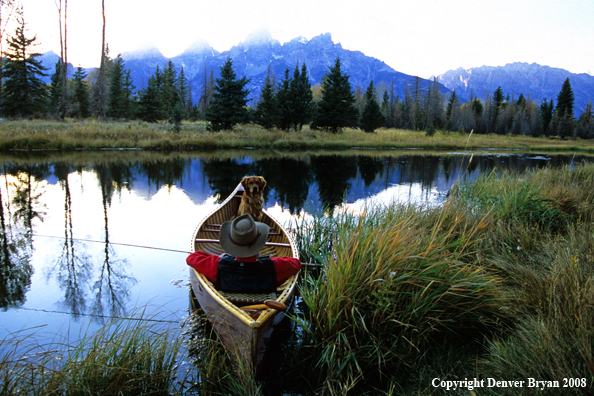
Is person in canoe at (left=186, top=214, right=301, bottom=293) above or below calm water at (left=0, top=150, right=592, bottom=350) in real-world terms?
above

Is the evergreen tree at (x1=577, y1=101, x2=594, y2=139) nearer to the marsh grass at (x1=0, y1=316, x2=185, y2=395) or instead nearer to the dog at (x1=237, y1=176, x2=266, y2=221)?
the dog at (x1=237, y1=176, x2=266, y2=221)

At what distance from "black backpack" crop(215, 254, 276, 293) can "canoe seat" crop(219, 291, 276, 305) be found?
5 cm

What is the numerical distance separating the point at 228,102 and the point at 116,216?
23967 millimetres

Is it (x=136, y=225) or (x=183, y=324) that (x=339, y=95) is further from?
(x=183, y=324)

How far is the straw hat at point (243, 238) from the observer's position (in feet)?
10.8

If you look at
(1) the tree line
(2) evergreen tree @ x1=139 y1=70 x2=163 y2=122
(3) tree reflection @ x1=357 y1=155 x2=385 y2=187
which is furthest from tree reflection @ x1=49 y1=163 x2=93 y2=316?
(2) evergreen tree @ x1=139 y1=70 x2=163 y2=122

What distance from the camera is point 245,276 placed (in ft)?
11.8

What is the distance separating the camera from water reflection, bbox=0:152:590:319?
5.26m

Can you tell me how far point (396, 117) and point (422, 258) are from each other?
72.6 m

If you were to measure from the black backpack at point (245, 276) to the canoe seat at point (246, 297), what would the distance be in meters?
0.05

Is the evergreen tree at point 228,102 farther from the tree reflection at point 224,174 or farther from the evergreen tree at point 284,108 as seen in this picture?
the tree reflection at point 224,174

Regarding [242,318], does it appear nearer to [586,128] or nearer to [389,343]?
[389,343]

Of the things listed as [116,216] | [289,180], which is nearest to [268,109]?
[289,180]

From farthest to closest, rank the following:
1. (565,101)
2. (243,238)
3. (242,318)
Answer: (565,101)
(243,238)
(242,318)
